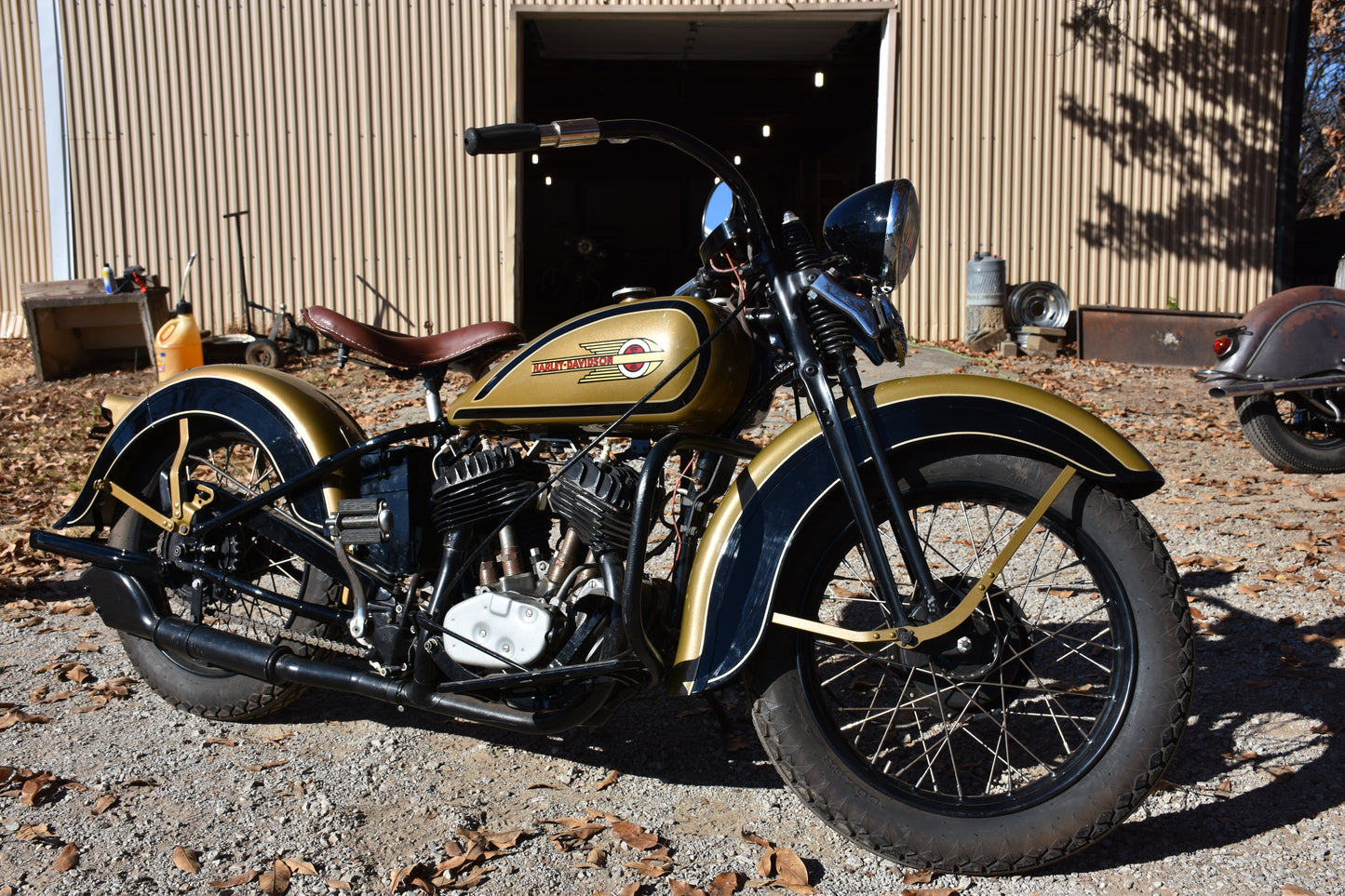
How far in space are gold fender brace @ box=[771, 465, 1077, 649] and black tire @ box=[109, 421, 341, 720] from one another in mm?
1427

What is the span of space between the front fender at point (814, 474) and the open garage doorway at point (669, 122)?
9.64 meters

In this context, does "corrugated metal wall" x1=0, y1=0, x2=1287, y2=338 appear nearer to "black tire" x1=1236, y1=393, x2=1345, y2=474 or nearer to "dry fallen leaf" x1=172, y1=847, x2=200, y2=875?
"black tire" x1=1236, y1=393, x2=1345, y2=474

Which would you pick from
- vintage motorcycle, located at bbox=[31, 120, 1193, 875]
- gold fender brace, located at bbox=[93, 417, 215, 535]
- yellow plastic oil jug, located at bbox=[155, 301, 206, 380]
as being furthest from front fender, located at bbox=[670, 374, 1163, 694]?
yellow plastic oil jug, located at bbox=[155, 301, 206, 380]

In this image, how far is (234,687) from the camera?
3.04 m

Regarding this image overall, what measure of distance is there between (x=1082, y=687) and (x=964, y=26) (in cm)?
964

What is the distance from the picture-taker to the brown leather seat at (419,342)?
2803mm

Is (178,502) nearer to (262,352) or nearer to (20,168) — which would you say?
(262,352)

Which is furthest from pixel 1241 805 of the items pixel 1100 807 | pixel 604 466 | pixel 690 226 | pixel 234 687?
pixel 690 226

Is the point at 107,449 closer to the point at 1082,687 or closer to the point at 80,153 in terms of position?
the point at 1082,687

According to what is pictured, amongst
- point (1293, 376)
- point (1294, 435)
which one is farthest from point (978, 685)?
point (1294, 435)

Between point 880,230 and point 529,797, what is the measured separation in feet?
5.57

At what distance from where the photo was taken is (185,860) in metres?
2.37

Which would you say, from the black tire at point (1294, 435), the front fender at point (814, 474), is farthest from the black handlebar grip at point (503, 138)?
the black tire at point (1294, 435)

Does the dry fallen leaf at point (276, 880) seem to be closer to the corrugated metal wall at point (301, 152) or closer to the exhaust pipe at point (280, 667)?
the exhaust pipe at point (280, 667)
